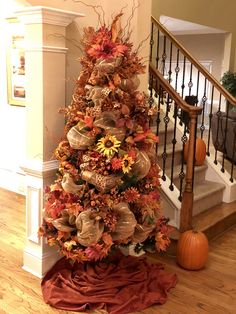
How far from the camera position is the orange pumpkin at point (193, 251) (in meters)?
2.86

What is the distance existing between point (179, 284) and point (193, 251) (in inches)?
11.2

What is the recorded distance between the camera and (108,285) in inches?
98.2

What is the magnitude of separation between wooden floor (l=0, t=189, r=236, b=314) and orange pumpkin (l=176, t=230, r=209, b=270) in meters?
0.07

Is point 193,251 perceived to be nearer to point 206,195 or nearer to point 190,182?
point 190,182

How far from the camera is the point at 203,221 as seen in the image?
11.3 ft

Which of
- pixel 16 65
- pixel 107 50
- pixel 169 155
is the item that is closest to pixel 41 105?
pixel 107 50

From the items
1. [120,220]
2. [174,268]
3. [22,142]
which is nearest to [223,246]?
[174,268]

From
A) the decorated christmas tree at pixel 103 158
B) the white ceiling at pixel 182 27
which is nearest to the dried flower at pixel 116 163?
the decorated christmas tree at pixel 103 158

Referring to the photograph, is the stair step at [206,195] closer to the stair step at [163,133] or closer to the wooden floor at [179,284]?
the wooden floor at [179,284]

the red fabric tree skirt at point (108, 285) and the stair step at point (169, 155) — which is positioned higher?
the stair step at point (169, 155)

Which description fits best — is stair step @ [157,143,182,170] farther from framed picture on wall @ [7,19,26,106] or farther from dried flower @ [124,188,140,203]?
framed picture on wall @ [7,19,26,106]

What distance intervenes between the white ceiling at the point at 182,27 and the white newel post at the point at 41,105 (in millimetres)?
4602

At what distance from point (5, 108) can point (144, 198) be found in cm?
289

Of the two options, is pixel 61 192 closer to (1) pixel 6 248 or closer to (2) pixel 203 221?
(1) pixel 6 248
